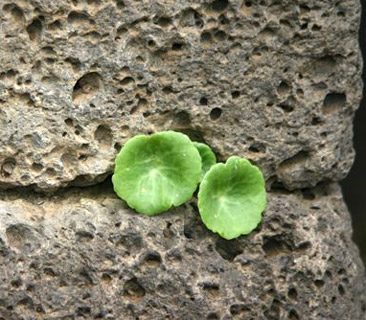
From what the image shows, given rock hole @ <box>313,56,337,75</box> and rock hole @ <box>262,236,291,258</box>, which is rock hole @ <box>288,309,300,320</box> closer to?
rock hole @ <box>262,236,291,258</box>

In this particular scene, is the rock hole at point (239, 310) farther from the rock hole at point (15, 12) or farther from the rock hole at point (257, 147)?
the rock hole at point (15, 12)

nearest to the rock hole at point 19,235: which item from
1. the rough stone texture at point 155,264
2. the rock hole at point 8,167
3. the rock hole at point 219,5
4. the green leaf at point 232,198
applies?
the rough stone texture at point 155,264

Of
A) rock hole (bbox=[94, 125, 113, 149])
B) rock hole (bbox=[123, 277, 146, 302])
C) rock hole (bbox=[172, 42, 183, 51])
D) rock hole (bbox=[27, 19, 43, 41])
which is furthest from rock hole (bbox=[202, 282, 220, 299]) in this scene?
rock hole (bbox=[27, 19, 43, 41])

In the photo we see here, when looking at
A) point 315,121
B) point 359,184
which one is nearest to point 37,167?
point 315,121

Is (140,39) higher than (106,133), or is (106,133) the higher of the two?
(140,39)

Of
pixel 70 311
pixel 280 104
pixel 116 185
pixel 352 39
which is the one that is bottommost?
pixel 70 311

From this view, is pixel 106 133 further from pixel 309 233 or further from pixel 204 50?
pixel 309 233

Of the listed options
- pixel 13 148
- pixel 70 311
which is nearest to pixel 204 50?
pixel 13 148

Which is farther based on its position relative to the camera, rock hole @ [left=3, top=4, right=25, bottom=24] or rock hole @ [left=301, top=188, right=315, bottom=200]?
rock hole @ [left=301, top=188, right=315, bottom=200]
